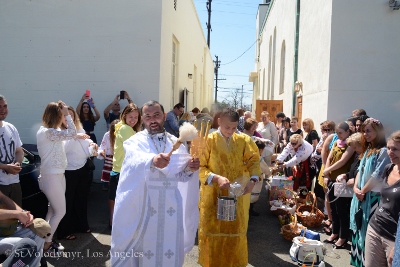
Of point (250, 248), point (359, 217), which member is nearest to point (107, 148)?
point (250, 248)

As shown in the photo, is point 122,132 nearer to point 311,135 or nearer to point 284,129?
point 311,135

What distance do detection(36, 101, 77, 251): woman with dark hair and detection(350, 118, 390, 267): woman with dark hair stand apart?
10.8 feet

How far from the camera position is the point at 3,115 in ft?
12.4

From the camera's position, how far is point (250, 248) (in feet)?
15.6

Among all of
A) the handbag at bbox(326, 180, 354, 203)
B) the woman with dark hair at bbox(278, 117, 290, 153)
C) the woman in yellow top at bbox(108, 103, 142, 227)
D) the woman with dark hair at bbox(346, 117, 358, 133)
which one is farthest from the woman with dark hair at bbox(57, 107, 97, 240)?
the woman with dark hair at bbox(278, 117, 290, 153)

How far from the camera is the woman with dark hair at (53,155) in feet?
13.4

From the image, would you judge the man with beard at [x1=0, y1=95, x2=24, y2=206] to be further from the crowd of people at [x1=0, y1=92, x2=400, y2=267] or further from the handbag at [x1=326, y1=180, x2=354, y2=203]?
the handbag at [x1=326, y1=180, x2=354, y2=203]

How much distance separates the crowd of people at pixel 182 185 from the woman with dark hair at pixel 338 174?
1 cm

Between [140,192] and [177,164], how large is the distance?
1.22 feet

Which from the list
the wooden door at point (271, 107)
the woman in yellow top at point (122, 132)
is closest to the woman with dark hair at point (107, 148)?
the woman in yellow top at point (122, 132)

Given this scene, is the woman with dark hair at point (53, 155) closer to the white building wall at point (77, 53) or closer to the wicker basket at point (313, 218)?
the wicker basket at point (313, 218)

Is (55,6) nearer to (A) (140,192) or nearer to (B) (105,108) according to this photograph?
(B) (105,108)

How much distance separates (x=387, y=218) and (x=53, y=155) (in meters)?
3.51

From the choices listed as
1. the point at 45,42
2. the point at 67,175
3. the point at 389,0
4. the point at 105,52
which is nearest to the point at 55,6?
the point at 45,42
